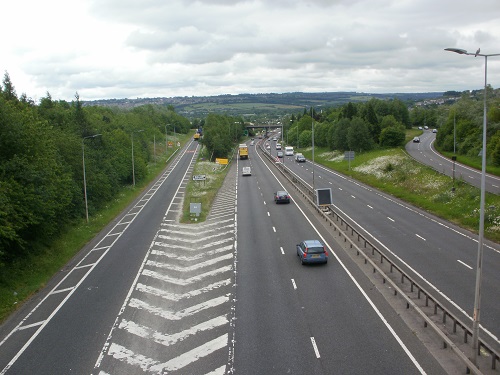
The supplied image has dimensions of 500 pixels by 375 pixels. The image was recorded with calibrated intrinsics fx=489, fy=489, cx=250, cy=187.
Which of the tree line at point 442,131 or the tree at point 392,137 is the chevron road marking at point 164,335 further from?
the tree at point 392,137

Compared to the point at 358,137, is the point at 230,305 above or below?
below

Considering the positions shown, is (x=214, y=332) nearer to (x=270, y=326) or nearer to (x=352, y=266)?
(x=270, y=326)

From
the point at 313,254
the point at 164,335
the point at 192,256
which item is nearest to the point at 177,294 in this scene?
the point at 164,335

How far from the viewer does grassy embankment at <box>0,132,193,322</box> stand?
23.7 meters

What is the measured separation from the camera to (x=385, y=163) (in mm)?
71000

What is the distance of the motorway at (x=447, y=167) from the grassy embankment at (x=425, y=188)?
234 centimetres

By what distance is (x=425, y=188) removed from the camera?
51844mm

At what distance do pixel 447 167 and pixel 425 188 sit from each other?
16.9 meters

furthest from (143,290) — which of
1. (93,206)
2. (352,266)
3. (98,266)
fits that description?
(93,206)

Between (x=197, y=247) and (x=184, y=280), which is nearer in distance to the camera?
(x=184, y=280)

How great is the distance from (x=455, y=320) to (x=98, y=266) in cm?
2017

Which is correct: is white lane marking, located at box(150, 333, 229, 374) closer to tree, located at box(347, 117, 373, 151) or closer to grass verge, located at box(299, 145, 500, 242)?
grass verge, located at box(299, 145, 500, 242)

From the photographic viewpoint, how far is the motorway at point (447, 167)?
5072cm

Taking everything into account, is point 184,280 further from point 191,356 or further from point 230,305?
point 191,356
